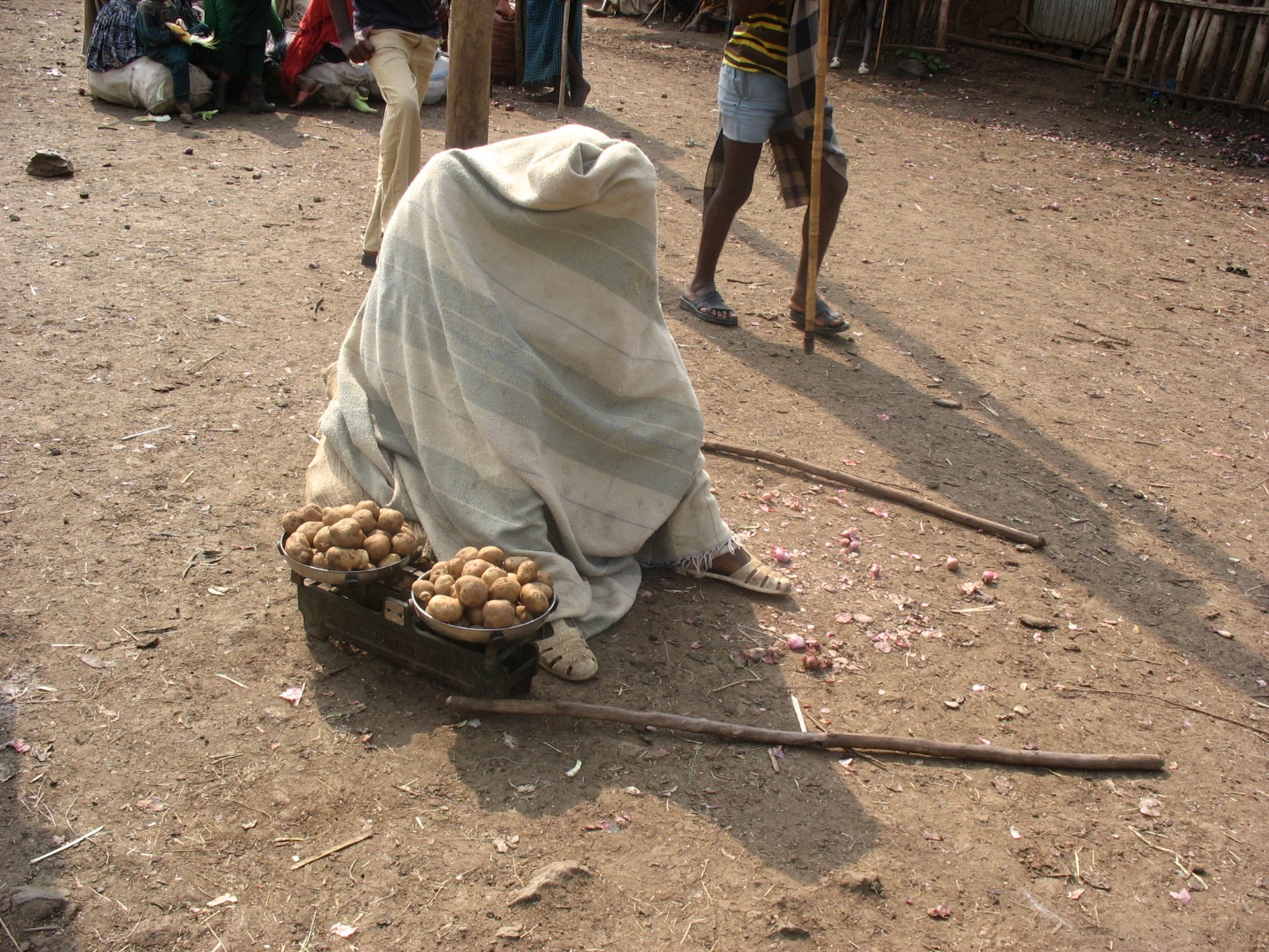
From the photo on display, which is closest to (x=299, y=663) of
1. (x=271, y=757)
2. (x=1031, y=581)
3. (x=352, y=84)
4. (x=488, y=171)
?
(x=271, y=757)

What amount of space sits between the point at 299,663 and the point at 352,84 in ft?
23.0

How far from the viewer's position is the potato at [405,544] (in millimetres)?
2852

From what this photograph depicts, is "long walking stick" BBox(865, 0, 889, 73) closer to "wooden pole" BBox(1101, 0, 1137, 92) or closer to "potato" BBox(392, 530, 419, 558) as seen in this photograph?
"wooden pole" BBox(1101, 0, 1137, 92)

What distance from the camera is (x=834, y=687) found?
307 cm

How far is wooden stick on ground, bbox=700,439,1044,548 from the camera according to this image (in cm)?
391

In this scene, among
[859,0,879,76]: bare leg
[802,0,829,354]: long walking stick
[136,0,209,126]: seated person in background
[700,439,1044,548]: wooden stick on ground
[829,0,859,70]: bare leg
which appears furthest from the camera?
[829,0,859,70]: bare leg

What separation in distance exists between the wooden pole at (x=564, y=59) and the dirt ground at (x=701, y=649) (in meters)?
3.63

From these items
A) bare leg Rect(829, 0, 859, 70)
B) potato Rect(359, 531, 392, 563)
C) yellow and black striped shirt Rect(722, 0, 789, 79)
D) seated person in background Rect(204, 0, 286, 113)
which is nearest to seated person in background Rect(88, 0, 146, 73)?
seated person in background Rect(204, 0, 286, 113)

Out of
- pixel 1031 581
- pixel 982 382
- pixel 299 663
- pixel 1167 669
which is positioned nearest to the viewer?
pixel 299 663

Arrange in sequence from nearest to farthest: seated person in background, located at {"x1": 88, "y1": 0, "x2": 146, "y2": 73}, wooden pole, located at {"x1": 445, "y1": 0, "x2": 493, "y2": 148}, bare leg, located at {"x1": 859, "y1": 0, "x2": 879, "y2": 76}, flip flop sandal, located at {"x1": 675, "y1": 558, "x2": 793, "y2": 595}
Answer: flip flop sandal, located at {"x1": 675, "y1": 558, "x2": 793, "y2": 595}
wooden pole, located at {"x1": 445, "y1": 0, "x2": 493, "y2": 148}
seated person in background, located at {"x1": 88, "y1": 0, "x2": 146, "y2": 73}
bare leg, located at {"x1": 859, "y1": 0, "x2": 879, "y2": 76}

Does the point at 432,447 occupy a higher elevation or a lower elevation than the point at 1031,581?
higher

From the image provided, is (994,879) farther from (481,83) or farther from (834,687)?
(481,83)

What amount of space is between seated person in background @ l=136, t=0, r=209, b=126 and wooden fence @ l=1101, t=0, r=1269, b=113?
9.44 m

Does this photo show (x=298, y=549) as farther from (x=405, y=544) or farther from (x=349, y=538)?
(x=405, y=544)
